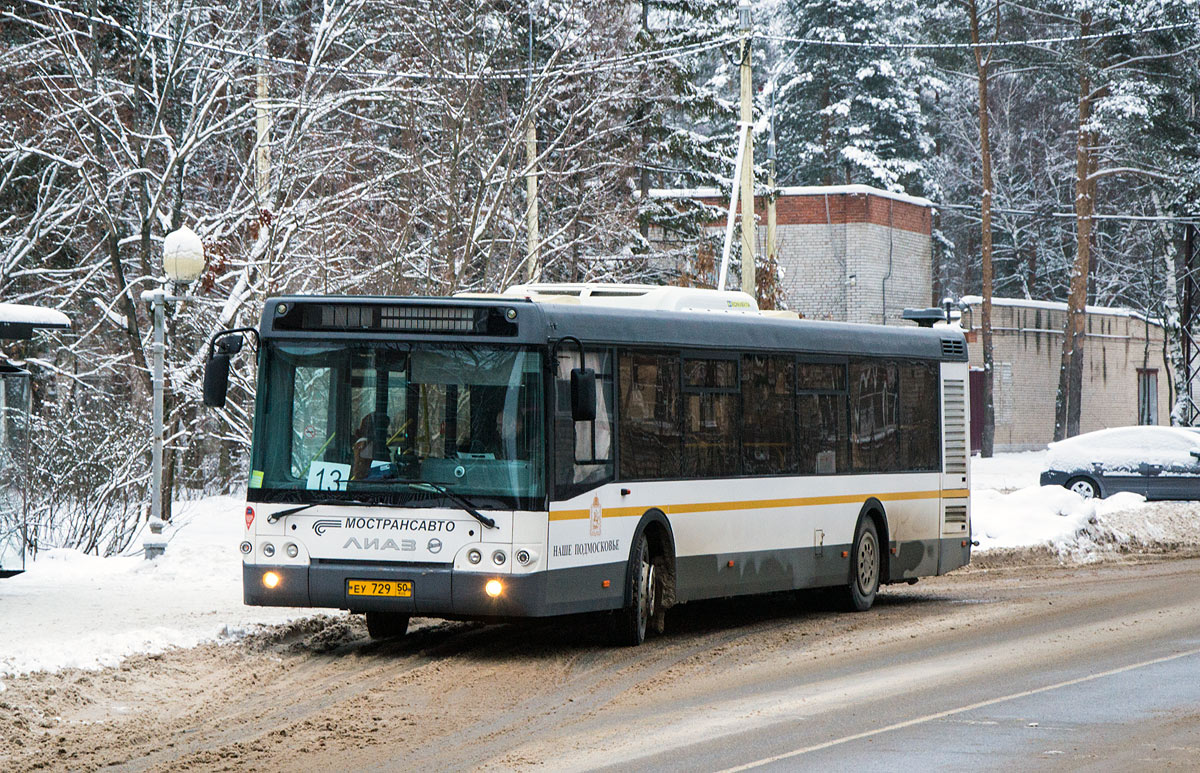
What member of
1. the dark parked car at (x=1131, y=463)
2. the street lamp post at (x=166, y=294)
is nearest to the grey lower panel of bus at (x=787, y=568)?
the street lamp post at (x=166, y=294)

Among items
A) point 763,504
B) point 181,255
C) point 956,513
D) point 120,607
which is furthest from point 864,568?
point 181,255

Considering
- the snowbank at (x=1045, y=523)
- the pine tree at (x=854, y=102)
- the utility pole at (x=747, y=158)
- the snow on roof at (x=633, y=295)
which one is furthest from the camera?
the pine tree at (x=854, y=102)

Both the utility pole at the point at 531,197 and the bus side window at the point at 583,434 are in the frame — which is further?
the utility pole at the point at 531,197

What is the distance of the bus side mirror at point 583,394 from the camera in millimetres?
12312

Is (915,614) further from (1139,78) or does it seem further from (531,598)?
(1139,78)

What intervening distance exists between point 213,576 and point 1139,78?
42.5 meters

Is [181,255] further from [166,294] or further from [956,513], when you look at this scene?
[956,513]

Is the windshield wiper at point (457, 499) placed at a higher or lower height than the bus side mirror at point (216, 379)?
lower

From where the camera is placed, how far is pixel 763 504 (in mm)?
15227

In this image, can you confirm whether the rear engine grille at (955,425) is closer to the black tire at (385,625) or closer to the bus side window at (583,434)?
the bus side window at (583,434)

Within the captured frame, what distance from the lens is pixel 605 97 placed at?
26547mm

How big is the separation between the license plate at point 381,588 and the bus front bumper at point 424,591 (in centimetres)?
3

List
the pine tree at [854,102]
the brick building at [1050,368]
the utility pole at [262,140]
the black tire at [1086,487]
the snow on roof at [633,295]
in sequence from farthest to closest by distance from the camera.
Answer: the pine tree at [854,102], the brick building at [1050,368], the black tire at [1086,487], the utility pole at [262,140], the snow on roof at [633,295]

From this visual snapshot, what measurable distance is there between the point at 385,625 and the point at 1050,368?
46.6 meters
